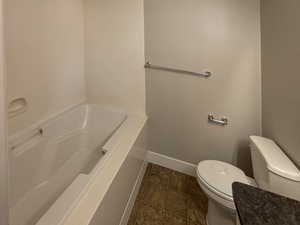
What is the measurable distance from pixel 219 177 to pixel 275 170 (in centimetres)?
41

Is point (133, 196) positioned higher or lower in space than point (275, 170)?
lower

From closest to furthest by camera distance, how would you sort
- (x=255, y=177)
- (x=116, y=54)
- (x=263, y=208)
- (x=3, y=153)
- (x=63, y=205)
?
(x=3, y=153)
(x=263, y=208)
(x=63, y=205)
(x=255, y=177)
(x=116, y=54)

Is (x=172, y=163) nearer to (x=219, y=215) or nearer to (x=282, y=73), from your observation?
(x=219, y=215)

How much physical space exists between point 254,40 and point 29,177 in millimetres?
2021

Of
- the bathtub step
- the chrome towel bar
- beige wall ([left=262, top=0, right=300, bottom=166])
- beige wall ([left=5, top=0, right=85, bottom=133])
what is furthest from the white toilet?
beige wall ([left=5, top=0, right=85, bottom=133])

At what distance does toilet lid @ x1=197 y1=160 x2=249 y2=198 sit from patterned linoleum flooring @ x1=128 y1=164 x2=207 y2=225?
0.42 meters

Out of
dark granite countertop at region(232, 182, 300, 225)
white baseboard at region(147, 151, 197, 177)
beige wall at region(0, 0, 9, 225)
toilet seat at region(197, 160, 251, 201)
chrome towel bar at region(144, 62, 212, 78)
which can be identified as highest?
chrome towel bar at region(144, 62, 212, 78)

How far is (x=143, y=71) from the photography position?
7.18 ft

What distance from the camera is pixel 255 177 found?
1.49 metres

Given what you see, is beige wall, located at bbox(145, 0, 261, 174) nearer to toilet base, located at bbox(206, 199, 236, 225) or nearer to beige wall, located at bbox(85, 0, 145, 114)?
beige wall, located at bbox(85, 0, 145, 114)

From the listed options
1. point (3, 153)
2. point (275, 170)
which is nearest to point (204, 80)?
point (275, 170)

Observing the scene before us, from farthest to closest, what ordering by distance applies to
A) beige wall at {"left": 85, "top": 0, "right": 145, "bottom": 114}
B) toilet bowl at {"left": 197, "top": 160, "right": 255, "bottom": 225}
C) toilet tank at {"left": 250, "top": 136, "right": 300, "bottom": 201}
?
beige wall at {"left": 85, "top": 0, "right": 145, "bottom": 114} → toilet bowl at {"left": 197, "top": 160, "right": 255, "bottom": 225} → toilet tank at {"left": 250, "top": 136, "right": 300, "bottom": 201}

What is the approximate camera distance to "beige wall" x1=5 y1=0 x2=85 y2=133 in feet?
4.96

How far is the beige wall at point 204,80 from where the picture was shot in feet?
5.64
